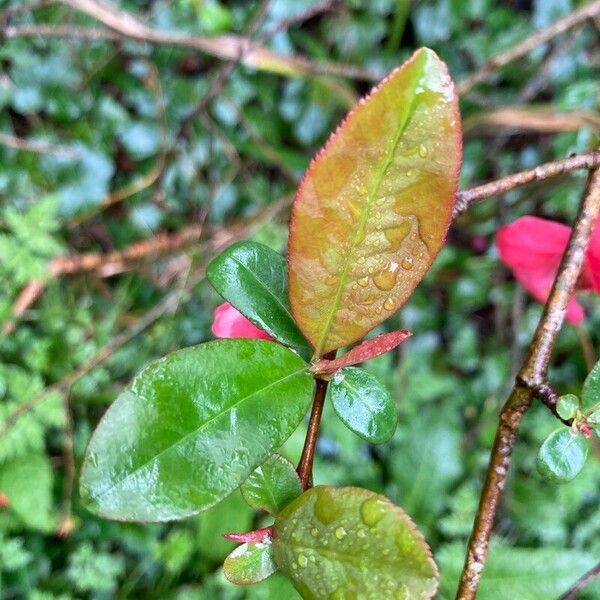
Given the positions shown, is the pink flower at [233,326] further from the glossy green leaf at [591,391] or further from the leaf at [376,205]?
the glossy green leaf at [591,391]

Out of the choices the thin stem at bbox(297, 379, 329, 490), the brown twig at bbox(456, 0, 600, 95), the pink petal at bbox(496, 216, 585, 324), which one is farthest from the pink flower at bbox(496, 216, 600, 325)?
the brown twig at bbox(456, 0, 600, 95)

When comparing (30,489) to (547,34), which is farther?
(30,489)

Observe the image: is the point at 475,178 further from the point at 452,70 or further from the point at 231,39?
the point at 231,39

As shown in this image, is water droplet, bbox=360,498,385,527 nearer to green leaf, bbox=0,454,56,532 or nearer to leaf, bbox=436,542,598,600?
leaf, bbox=436,542,598,600

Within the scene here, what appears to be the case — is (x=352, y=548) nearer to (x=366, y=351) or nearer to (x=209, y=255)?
(x=366, y=351)

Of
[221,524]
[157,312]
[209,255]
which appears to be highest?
[209,255]

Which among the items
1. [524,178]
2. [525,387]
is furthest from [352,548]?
[524,178]
